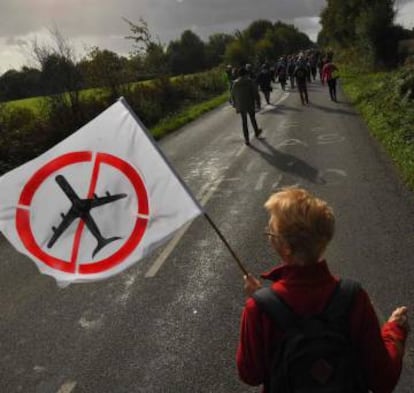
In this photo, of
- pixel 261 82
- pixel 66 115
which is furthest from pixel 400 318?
pixel 261 82

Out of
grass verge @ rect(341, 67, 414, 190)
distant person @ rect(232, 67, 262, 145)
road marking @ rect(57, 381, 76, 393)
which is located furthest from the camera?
distant person @ rect(232, 67, 262, 145)

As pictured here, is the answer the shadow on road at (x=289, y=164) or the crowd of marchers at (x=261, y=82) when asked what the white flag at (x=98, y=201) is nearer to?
the shadow on road at (x=289, y=164)

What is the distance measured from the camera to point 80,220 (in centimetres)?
329

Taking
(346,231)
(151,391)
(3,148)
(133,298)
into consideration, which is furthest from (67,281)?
(3,148)

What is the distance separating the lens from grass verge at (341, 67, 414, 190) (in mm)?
11734

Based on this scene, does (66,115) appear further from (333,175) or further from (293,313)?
(293,313)

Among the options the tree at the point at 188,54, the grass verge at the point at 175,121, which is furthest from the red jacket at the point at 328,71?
the tree at the point at 188,54

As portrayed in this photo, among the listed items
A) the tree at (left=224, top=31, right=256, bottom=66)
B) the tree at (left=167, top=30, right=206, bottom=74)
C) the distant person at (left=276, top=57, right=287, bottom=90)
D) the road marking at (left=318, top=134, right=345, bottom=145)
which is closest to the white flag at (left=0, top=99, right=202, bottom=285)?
the road marking at (left=318, top=134, right=345, bottom=145)

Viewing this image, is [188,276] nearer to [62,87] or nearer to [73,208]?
[73,208]

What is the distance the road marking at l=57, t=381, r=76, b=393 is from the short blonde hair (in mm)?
3404

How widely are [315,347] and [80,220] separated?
169cm

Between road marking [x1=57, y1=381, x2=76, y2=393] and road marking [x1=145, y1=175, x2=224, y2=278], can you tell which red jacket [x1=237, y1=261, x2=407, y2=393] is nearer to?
road marking [x1=57, y1=381, x2=76, y2=393]

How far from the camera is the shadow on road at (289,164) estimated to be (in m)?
11.6

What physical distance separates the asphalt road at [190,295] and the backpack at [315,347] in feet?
8.03
